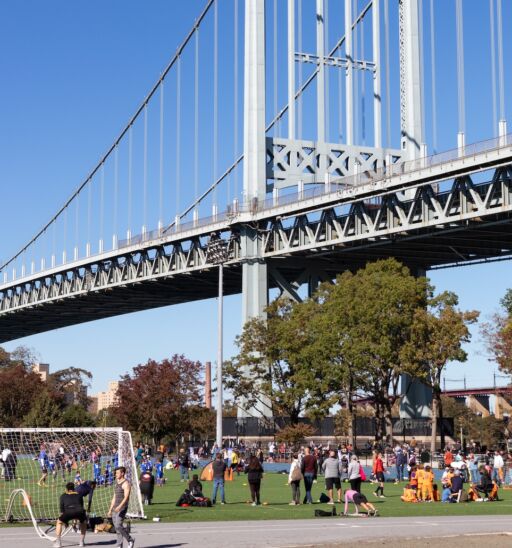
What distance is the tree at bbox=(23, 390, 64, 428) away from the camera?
99.0 m

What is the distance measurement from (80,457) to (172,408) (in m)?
38.7

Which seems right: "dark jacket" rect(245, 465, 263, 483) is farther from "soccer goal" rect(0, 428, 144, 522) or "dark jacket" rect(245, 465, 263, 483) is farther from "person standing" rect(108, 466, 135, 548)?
"person standing" rect(108, 466, 135, 548)

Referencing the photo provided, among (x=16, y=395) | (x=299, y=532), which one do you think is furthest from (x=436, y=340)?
(x=16, y=395)

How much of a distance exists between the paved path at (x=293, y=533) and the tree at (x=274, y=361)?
35.3 meters

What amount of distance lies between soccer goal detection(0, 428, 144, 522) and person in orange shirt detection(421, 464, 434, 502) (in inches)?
361

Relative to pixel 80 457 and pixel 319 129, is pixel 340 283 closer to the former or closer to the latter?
pixel 319 129

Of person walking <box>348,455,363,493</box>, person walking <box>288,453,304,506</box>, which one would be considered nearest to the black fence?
person walking <box>288,453,304,506</box>

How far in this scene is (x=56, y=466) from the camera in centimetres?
4444

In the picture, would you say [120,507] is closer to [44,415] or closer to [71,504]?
[71,504]

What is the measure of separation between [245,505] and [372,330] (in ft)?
91.7

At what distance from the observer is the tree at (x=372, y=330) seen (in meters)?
59.9

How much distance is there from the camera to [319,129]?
240 feet

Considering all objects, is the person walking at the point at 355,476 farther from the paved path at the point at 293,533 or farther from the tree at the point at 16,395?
the tree at the point at 16,395

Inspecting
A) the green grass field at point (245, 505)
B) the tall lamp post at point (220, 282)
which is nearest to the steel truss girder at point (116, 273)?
the tall lamp post at point (220, 282)
